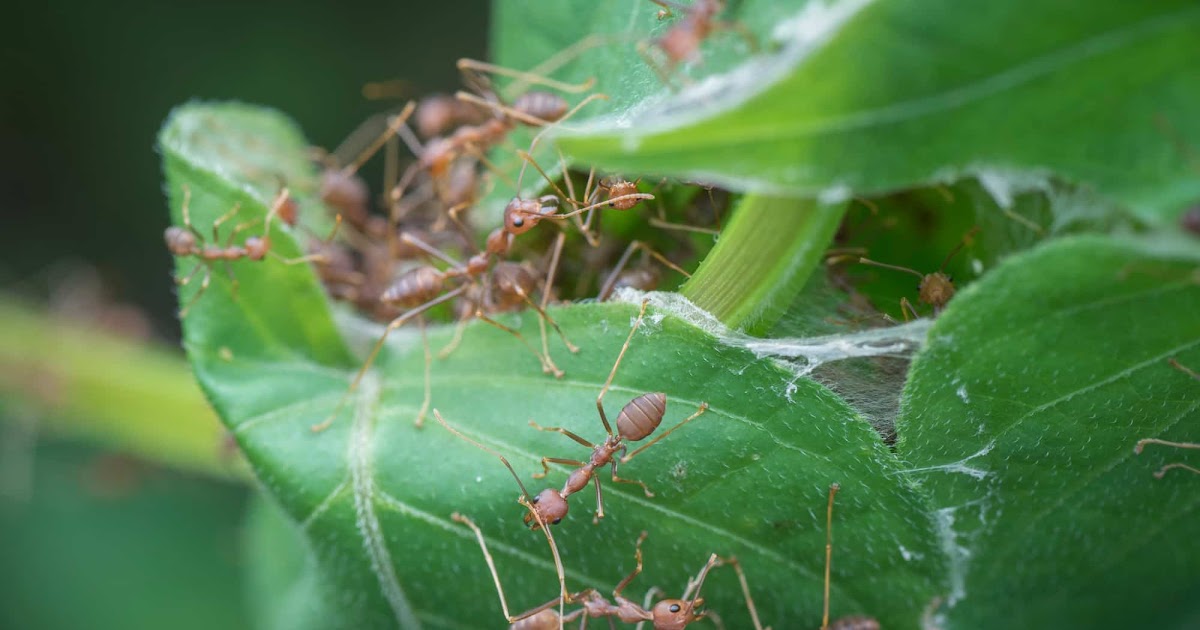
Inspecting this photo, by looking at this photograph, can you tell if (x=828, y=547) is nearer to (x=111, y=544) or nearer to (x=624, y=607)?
(x=624, y=607)

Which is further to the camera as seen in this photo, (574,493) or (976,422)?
(574,493)

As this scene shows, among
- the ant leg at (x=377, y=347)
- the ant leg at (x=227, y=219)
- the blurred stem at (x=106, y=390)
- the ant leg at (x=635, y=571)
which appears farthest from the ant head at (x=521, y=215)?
the blurred stem at (x=106, y=390)

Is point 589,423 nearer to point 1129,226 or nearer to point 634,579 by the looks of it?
point 634,579

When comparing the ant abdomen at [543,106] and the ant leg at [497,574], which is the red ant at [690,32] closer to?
the ant abdomen at [543,106]

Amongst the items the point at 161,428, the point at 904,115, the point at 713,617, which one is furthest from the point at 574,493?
the point at 161,428

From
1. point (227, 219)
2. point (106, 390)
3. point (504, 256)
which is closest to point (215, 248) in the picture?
point (227, 219)
